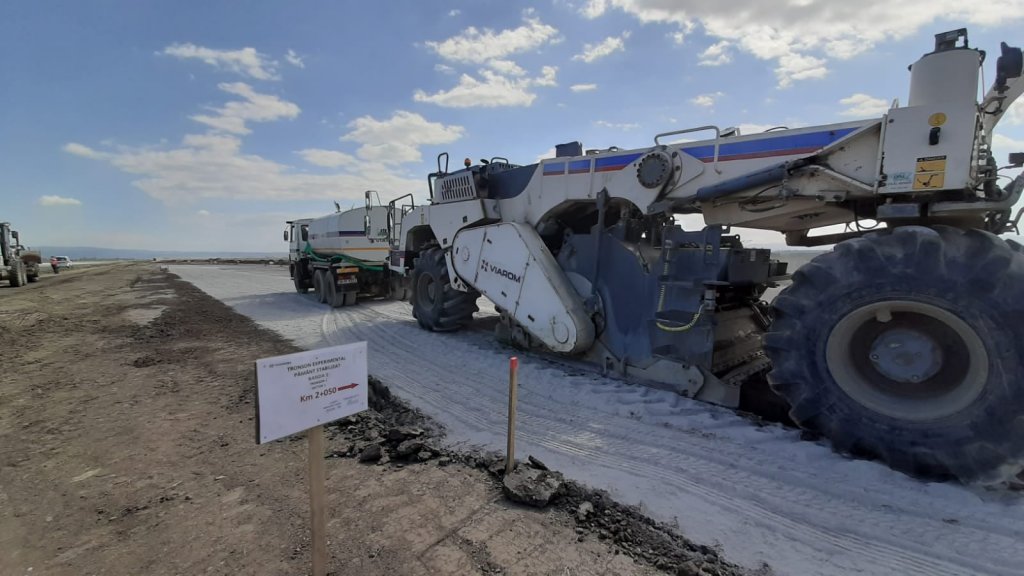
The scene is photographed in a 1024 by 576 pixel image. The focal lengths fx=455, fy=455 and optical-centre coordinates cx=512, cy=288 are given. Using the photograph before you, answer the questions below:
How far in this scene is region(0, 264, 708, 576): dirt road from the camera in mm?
2266

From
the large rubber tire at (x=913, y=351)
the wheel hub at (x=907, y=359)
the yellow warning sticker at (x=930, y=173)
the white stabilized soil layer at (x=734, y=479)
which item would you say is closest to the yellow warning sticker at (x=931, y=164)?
the yellow warning sticker at (x=930, y=173)

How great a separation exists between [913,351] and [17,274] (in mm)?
30403

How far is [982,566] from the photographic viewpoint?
2.20 m

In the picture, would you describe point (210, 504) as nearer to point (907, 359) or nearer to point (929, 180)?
point (907, 359)

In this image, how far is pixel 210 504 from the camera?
281 centimetres

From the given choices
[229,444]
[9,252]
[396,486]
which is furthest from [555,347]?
[9,252]

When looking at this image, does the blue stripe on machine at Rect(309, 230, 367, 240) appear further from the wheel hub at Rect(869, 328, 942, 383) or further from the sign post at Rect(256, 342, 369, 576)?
the wheel hub at Rect(869, 328, 942, 383)

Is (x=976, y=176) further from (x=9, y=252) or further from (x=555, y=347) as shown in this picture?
(x=9, y=252)

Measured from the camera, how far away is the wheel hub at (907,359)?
2959 mm

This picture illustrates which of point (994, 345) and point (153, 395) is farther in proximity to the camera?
point (153, 395)

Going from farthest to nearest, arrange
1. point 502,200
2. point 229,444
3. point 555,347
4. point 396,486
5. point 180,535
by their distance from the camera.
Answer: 1. point 502,200
2. point 555,347
3. point 229,444
4. point 396,486
5. point 180,535

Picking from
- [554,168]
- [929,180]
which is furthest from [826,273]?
[554,168]

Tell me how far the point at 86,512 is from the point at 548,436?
3.08m

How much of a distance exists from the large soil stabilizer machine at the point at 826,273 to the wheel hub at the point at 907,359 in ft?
0.04
